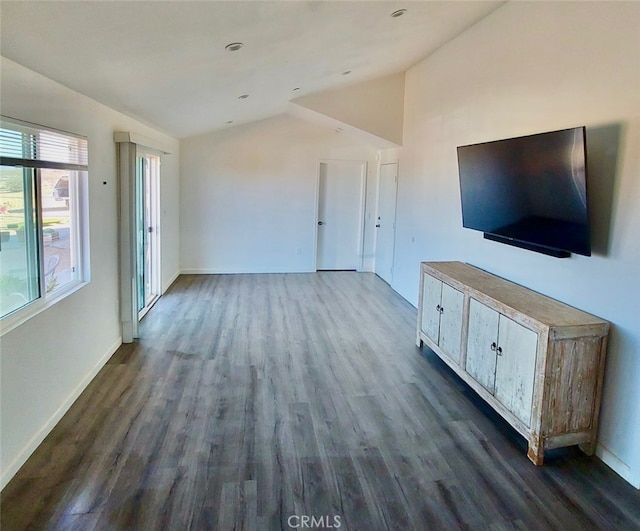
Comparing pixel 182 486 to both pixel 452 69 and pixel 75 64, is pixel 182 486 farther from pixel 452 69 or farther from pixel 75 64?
pixel 452 69

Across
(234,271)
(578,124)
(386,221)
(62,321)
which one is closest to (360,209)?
(386,221)

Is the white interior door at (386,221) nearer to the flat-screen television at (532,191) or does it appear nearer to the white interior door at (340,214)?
the white interior door at (340,214)

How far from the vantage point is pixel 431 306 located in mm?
4188

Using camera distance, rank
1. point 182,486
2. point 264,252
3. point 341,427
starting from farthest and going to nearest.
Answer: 1. point 264,252
2. point 341,427
3. point 182,486

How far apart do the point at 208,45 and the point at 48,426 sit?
2.62 meters

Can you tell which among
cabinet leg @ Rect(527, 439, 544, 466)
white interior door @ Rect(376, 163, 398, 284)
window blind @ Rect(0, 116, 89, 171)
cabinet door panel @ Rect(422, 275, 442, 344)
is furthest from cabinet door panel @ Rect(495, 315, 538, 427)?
white interior door @ Rect(376, 163, 398, 284)

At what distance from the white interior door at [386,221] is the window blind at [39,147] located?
467 cm

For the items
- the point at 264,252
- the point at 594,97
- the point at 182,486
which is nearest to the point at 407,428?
the point at 182,486

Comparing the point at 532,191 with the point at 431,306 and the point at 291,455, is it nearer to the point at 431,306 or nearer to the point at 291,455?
the point at 431,306

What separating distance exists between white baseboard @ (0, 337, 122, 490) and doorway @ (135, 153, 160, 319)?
60.6 inches

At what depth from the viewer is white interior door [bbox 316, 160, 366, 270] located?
8.11m

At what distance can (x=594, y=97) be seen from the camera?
282cm

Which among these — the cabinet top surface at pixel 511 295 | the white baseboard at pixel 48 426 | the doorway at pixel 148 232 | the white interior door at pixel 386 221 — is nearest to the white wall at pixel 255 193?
the white interior door at pixel 386 221

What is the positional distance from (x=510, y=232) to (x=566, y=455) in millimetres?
1637
